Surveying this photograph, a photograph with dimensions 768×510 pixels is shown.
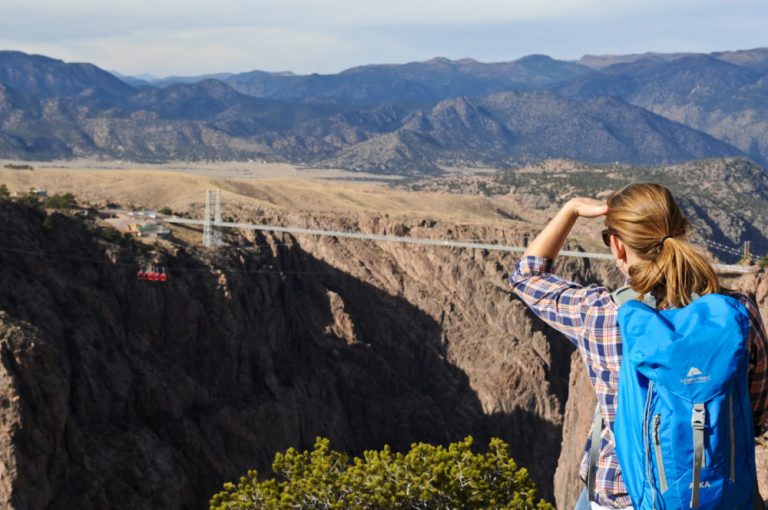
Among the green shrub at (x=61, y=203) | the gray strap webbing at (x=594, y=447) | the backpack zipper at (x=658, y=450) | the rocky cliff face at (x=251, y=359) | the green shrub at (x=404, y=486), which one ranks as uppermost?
the backpack zipper at (x=658, y=450)

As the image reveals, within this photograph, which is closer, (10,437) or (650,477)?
(650,477)

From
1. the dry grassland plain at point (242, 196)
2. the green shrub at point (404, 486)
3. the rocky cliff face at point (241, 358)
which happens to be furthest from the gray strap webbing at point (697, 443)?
the dry grassland plain at point (242, 196)

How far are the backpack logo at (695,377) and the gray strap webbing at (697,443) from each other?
9 cm

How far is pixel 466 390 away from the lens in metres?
58.3

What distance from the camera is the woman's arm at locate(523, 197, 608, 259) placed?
5117 millimetres

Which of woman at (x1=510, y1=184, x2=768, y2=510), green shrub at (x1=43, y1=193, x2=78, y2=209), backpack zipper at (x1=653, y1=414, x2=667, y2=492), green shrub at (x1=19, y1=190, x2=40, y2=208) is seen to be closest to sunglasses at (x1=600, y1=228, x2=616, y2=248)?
woman at (x1=510, y1=184, x2=768, y2=510)

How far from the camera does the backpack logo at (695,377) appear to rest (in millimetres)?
3934

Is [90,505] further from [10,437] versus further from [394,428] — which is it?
[394,428]

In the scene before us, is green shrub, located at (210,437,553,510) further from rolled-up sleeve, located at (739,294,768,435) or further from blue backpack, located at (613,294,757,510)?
blue backpack, located at (613,294,757,510)

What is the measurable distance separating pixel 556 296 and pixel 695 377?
1014 millimetres

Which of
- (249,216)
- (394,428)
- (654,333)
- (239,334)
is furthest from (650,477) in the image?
(249,216)

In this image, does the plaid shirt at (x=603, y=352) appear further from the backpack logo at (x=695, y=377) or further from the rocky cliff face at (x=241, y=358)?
the rocky cliff face at (x=241, y=358)

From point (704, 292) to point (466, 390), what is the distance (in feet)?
179

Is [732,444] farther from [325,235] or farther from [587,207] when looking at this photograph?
[325,235]
